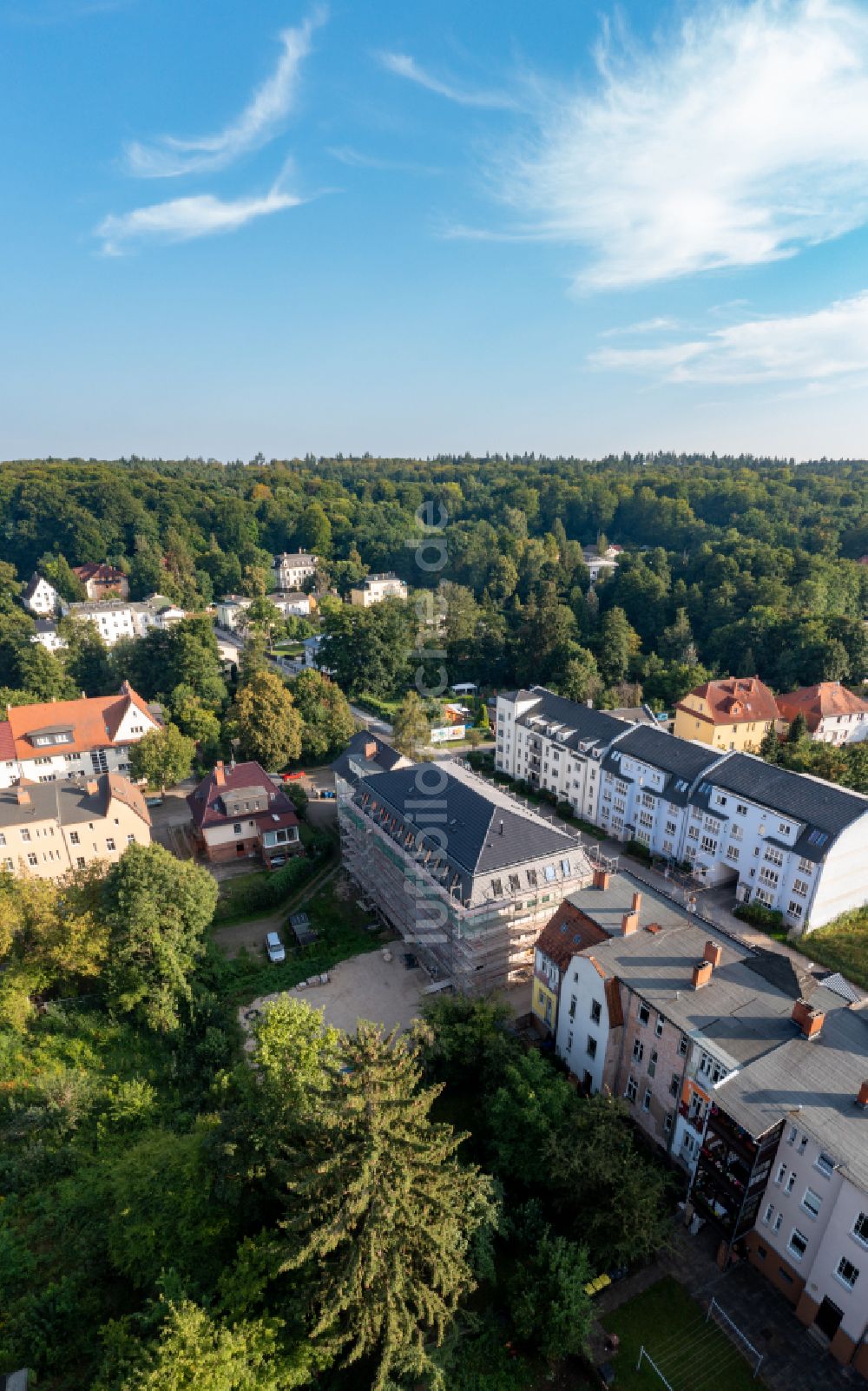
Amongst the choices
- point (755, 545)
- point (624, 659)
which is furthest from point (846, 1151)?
point (755, 545)

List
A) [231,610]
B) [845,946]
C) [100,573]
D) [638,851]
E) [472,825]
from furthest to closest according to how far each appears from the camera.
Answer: [100,573]
[231,610]
[638,851]
[845,946]
[472,825]

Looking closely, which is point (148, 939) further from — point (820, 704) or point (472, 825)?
point (820, 704)

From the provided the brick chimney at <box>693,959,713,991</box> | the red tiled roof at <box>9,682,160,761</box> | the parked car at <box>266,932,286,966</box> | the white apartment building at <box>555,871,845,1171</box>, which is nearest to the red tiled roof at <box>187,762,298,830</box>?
the parked car at <box>266,932,286,966</box>

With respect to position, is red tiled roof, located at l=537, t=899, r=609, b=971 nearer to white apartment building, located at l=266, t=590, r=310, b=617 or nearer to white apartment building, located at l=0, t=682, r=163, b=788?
white apartment building, located at l=0, t=682, r=163, b=788

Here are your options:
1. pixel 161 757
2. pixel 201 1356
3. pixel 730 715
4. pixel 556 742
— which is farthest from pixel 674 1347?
pixel 161 757

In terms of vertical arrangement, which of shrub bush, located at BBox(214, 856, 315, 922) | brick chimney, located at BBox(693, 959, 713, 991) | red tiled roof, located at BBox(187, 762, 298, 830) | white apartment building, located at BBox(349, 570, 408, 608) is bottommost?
shrub bush, located at BBox(214, 856, 315, 922)

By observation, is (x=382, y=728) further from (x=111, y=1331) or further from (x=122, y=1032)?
(x=111, y=1331)
